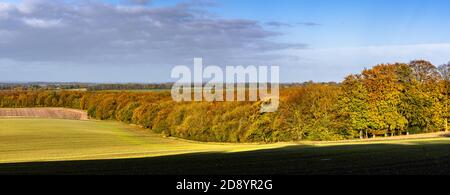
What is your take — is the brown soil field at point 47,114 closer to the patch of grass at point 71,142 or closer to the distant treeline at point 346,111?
the patch of grass at point 71,142

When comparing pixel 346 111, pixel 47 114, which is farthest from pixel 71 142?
pixel 47 114

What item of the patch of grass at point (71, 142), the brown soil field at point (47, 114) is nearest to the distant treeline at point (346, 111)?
the patch of grass at point (71, 142)

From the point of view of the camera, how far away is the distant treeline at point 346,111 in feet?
259

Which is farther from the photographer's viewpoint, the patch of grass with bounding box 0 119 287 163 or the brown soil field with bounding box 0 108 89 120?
the brown soil field with bounding box 0 108 89 120

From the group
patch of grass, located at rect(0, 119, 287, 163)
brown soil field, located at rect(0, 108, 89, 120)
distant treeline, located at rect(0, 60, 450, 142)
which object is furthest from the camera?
brown soil field, located at rect(0, 108, 89, 120)

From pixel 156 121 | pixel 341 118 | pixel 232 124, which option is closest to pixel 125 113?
pixel 156 121

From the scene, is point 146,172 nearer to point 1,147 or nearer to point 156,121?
point 1,147

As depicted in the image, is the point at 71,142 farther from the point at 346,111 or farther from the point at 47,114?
the point at 47,114

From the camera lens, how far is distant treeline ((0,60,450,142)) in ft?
259

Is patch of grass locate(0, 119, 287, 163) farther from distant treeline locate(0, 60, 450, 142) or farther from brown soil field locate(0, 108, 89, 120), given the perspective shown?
brown soil field locate(0, 108, 89, 120)

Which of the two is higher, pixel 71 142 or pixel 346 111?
pixel 346 111

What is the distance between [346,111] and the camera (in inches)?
3155

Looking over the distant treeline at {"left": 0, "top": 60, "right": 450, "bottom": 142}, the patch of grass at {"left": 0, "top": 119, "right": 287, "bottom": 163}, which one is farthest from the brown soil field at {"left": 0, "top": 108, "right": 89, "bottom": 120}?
the distant treeline at {"left": 0, "top": 60, "right": 450, "bottom": 142}

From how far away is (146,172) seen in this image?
21.7 metres
